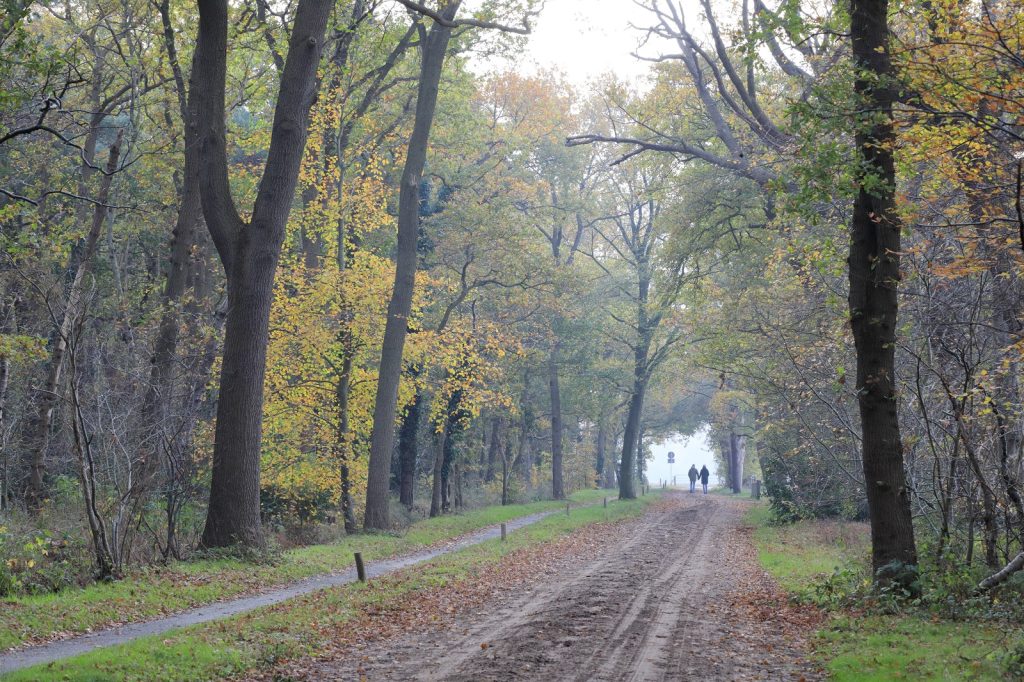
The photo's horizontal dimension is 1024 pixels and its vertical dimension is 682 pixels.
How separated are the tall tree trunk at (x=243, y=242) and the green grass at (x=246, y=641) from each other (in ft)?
10.4

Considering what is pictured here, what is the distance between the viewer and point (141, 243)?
33.4 m

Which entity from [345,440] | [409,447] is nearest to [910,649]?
[345,440]

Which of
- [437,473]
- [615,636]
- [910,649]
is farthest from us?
[437,473]

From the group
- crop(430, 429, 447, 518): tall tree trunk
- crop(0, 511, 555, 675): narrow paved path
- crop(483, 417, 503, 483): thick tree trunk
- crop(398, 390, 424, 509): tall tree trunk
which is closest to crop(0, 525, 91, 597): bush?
crop(0, 511, 555, 675): narrow paved path

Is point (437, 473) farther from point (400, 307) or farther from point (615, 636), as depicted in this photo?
point (615, 636)

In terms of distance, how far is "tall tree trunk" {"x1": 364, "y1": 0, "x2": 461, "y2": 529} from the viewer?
23.5 meters

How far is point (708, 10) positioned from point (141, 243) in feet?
74.3

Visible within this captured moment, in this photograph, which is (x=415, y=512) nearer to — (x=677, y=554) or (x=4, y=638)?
(x=677, y=554)

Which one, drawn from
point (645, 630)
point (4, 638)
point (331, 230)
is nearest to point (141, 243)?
point (331, 230)

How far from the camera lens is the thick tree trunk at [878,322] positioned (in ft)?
37.4

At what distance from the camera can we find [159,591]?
12898 millimetres

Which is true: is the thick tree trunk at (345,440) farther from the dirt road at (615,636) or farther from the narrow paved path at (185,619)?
the dirt road at (615,636)

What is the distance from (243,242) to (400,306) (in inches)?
286

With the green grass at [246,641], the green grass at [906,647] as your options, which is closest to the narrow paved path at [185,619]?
the green grass at [246,641]
